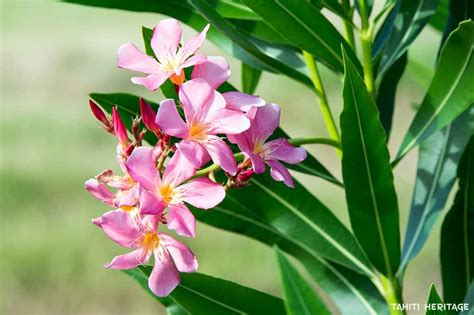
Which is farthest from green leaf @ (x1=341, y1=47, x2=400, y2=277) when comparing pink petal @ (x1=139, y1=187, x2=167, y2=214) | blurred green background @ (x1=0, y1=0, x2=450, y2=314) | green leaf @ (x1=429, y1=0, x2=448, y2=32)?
blurred green background @ (x1=0, y1=0, x2=450, y2=314)

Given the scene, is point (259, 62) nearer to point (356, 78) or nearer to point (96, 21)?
point (356, 78)

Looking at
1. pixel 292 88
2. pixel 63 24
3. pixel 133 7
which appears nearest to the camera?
pixel 133 7

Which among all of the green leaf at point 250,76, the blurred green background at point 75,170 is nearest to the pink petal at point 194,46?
the green leaf at point 250,76

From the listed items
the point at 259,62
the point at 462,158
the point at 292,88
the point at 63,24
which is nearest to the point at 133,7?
the point at 259,62

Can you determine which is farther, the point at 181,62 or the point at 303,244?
the point at 303,244

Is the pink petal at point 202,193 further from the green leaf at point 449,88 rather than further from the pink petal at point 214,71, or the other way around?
the green leaf at point 449,88

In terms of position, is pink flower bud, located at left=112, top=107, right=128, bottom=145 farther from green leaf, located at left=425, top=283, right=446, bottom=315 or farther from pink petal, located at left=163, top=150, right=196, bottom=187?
green leaf, located at left=425, top=283, right=446, bottom=315
